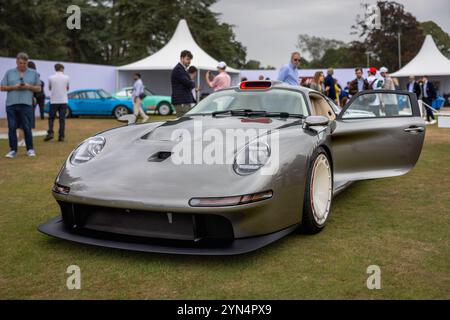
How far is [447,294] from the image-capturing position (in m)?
2.63

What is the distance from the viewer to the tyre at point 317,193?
3611mm

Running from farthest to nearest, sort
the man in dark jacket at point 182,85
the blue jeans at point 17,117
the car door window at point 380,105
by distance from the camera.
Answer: the man in dark jacket at point 182,85
the blue jeans at point 17,117
the car door window at point 380,105

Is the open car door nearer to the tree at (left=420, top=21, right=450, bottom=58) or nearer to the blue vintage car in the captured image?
the blue vintage car

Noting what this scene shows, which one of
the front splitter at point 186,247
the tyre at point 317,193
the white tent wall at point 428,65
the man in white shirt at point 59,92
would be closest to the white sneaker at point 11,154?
the man in white shirt at point 59,92

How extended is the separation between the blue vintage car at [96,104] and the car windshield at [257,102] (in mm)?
15514

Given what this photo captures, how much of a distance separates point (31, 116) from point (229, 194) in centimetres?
615

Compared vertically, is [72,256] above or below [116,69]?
below

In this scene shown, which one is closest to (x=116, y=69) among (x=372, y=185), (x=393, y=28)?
(x=372, y=185)

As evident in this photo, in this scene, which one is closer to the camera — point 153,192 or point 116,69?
point 153,192

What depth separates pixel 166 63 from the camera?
25234 millimetres

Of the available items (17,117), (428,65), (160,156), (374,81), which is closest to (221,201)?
(160,156)

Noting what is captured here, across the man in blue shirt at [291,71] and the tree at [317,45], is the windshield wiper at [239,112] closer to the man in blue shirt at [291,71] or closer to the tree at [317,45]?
the man in blue shirt at [291,71]
